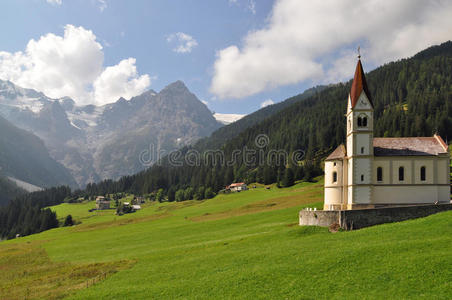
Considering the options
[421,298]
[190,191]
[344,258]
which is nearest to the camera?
[421,298]

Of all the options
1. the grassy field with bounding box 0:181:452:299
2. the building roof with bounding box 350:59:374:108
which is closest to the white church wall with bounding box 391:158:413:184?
the building roof with bounding box 350:59:374:108

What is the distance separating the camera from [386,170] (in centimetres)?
5175

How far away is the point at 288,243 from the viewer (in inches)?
1492

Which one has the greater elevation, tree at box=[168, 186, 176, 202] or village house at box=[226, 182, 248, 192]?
village house at box=[226, 182, 248, 192]

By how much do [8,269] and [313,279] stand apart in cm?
4576

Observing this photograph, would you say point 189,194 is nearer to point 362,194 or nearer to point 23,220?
point 23,220

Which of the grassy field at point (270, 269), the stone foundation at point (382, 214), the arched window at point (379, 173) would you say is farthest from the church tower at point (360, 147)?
the grassy field at point (270, 269)

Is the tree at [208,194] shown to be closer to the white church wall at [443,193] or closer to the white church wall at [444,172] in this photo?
the white church wall at [443,193]

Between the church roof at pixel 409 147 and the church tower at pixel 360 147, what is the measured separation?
239 cm

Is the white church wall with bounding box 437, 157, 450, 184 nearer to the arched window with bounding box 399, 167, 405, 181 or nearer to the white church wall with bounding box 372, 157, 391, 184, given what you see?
the arched window with bounding box 399, 167, 405, 181

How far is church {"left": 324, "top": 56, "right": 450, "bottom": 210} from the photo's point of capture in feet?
169

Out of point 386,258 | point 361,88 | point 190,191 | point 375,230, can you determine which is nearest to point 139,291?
point 386,258

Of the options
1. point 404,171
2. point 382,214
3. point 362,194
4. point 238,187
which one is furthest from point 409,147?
point 238,187

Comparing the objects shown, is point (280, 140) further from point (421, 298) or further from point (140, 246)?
point (421, 298)
